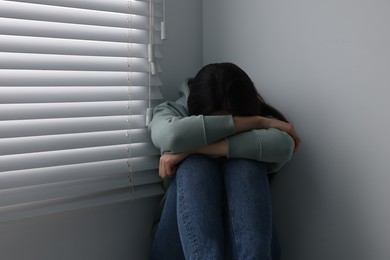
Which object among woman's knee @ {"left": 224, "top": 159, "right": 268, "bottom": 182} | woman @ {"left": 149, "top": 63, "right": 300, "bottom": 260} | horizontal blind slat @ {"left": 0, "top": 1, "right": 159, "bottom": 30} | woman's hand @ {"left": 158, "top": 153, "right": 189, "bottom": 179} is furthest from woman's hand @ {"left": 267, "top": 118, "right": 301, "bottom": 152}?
horizontal blind slat @ {"left": 0, "top": 1, "right": 159, "bottom": 30}

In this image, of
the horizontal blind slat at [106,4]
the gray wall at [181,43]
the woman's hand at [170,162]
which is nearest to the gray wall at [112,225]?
the gray wall at [181,43]

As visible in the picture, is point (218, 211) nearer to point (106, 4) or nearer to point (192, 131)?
point (192, 131)

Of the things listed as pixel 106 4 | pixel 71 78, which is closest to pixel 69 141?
pixel 71 78

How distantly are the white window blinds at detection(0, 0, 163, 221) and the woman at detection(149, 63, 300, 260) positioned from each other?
129 millimetres

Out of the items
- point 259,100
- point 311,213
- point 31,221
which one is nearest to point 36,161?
point 31,221

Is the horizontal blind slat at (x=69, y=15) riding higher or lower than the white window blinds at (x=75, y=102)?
higher

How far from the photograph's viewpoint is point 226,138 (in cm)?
120

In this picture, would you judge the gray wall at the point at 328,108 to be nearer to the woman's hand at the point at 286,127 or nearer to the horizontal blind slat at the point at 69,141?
the woman's hand at the point at 286,127

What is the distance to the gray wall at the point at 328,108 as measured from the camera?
3.67ft

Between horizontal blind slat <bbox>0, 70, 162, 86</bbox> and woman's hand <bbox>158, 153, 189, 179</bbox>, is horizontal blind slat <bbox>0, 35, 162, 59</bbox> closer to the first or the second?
horizontal blind slat <bbox>0, 70, 162, 86</bbox>

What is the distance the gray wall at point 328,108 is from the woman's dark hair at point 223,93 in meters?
0.17

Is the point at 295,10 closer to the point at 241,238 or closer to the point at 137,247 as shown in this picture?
the point at 241,238

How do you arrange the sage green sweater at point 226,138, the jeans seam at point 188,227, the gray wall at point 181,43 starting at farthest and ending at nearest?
1. the gray wall at point 181,43
2. the sage green sweater at point 226,138
3. the jeans seam at point 188,227

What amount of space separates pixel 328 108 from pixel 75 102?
78 centimetres
